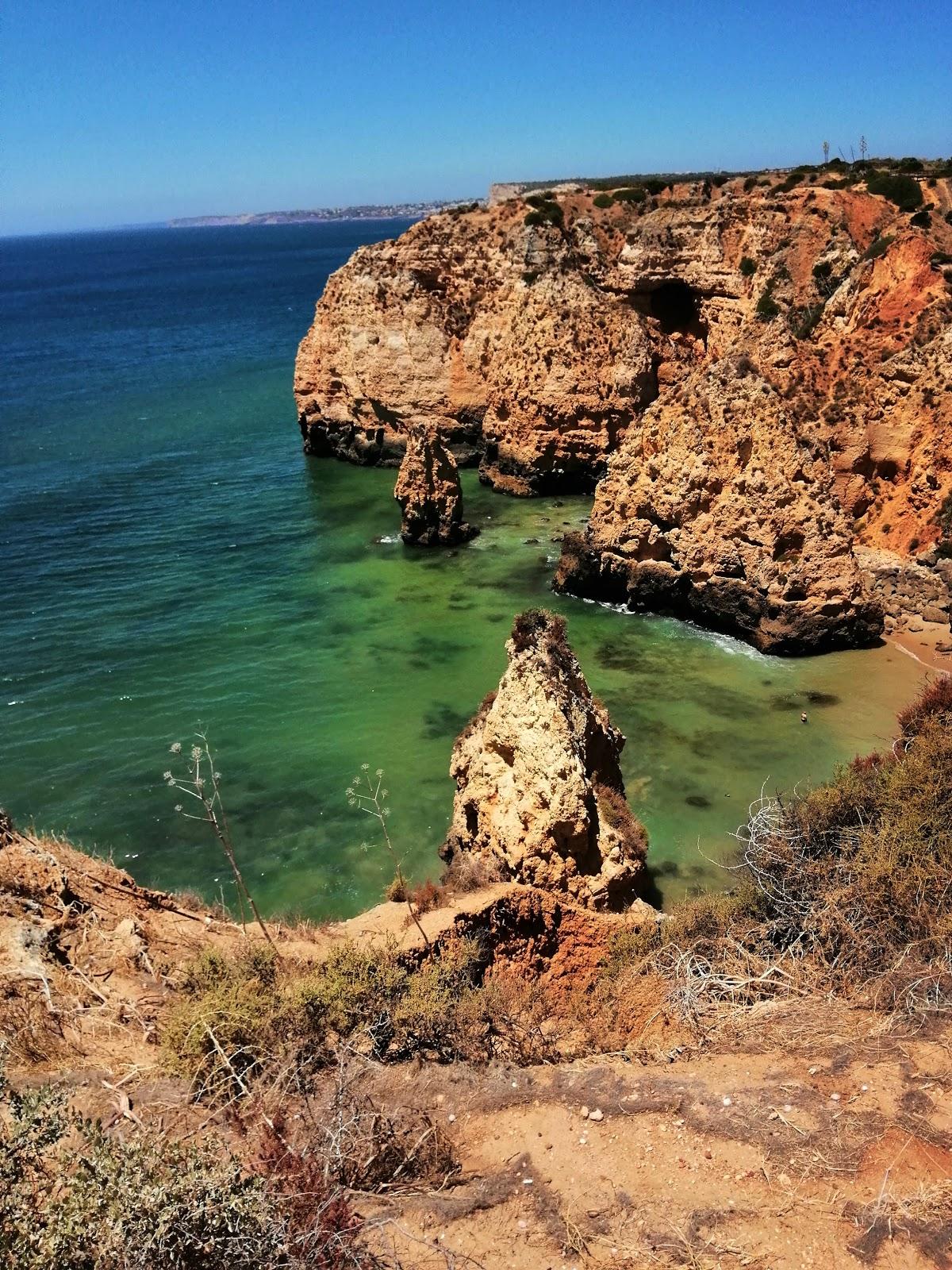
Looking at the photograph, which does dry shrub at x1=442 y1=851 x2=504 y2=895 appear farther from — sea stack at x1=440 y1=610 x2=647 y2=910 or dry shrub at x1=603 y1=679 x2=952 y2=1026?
dry shrub at x1=603 y1=679 x2=952 y2=1026

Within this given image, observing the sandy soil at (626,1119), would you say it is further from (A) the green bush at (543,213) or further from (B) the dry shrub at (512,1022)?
(A) the green bush at (543,213)

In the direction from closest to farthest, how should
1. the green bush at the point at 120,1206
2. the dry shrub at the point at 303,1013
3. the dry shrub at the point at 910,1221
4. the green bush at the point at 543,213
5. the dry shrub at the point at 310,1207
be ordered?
the green bush at the point at 120,1206
the dry shrub at the point at 310,1207
the dry shrub at the point at 910,1221
the dry shrub at the point at 303,1013
the green bush at the point at 543,213

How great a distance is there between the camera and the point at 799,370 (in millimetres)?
25422

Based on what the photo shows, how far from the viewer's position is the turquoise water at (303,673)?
51.3 ft

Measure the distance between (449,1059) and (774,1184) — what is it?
270 cm

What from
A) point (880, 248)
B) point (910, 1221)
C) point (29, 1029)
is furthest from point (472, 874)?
point (880, 248)

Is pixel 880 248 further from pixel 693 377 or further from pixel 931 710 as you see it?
pixel 931 710

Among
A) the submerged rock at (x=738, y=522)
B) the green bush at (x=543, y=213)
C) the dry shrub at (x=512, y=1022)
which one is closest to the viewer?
the dry shrub at (x=512, y=1022)

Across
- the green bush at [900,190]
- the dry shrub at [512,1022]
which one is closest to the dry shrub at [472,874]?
the dry shrub at [512,1022]

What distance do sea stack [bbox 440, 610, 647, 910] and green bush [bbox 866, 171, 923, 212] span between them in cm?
3212

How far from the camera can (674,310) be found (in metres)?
40.1

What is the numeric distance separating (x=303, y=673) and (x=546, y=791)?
1223 centimetres

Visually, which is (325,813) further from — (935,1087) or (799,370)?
(799,370)

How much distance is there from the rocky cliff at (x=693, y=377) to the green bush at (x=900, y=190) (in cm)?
50
